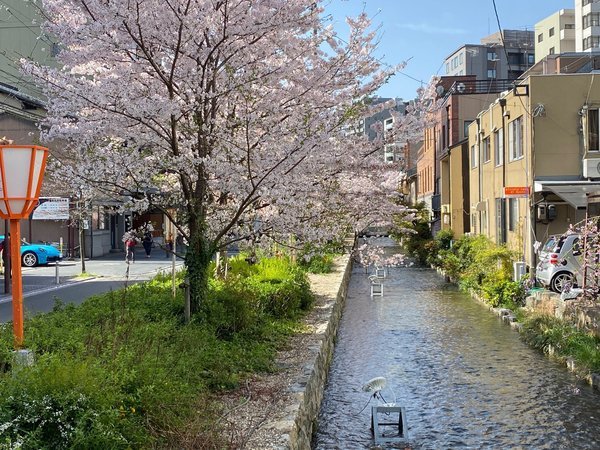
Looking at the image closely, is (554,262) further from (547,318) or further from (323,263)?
(323,263)

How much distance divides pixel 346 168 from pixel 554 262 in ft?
29.9

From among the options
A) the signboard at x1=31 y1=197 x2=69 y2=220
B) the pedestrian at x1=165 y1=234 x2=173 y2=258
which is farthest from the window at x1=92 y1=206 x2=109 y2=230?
the pedestrian at x1=165 y1=234 x2=173 y2=258

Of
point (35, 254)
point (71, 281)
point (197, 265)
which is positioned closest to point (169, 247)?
point (197, 265)

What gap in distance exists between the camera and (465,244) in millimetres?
28328

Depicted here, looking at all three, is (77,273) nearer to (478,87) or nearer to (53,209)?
(53,209)

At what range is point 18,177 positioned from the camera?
5.79 m

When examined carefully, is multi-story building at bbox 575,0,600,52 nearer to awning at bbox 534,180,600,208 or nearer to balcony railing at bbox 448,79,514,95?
balcony railing at bbox 448,79,514,95

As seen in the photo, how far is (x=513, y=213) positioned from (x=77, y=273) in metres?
17.6

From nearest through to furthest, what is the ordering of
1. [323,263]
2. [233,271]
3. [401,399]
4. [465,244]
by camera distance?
[401,399]
[233,271]
[323,263]
[465,244]

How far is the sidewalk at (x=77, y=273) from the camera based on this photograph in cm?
2208

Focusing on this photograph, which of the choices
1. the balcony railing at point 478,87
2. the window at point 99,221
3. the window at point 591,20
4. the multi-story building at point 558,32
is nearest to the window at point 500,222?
the balcony railing at point 478,87

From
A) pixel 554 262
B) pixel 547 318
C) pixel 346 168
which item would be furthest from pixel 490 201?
pixel 346 168

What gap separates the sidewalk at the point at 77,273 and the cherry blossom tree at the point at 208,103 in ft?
28.4

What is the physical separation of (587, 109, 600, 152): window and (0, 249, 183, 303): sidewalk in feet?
43.3
